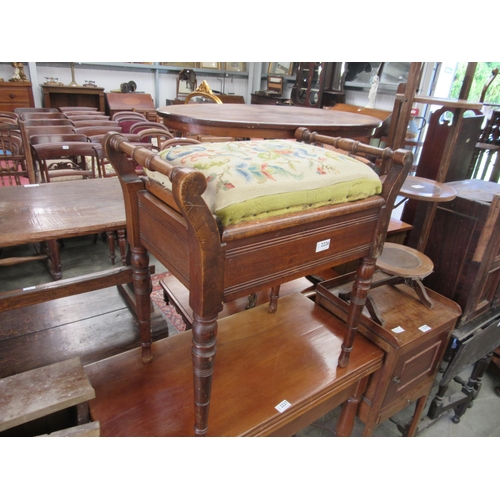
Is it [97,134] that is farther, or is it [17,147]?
[97,134]

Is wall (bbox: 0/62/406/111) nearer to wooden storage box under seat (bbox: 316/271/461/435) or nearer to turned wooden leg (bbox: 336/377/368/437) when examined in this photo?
wooden storage box under seat (bbox: 316/271/461/435)

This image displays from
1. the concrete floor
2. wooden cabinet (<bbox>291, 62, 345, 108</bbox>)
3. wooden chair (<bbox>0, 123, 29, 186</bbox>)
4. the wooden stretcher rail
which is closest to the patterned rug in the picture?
the concrete floor

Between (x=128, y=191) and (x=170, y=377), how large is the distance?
2.06ft

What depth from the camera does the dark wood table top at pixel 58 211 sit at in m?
1.50

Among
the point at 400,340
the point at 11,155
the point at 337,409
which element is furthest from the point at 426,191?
the point at 11,155

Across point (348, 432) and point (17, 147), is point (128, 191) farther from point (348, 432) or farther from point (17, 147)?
point (17, 147)

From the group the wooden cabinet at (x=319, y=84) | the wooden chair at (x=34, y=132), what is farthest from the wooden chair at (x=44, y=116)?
the wooden cabinet at (x=319, y=84)

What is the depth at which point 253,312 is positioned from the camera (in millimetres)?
1650

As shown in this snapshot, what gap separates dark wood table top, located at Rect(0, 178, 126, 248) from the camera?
1.50 meters

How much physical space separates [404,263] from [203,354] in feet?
3.62

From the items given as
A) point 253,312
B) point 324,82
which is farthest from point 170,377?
point 324,82

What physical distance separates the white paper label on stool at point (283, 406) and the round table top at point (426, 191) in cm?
95

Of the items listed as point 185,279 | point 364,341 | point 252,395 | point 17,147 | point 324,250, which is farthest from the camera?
point 17,147

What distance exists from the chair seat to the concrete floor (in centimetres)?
77
